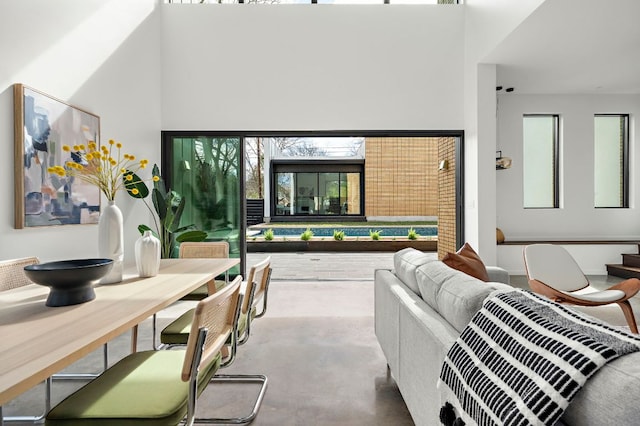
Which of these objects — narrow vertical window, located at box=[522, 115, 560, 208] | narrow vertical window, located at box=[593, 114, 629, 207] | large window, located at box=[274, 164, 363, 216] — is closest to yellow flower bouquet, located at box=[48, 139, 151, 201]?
narrow vertical window, located at box=[522, 115, 560, 208]

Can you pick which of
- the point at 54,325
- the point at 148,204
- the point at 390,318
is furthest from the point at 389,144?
the point at 54,325

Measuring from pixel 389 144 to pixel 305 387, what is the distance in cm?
1269

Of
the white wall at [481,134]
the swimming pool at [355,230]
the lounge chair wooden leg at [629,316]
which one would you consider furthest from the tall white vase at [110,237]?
the swimming pool at [355,230]

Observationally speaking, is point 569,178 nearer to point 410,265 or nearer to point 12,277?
point 410,265

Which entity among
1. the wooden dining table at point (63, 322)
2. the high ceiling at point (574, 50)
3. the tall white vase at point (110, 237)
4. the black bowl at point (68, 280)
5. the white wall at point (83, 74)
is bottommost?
the wooden dining table at point (63, 322)

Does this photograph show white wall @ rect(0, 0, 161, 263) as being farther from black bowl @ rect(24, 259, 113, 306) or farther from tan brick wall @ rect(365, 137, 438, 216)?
tan brick wall @ rect(365, 137, 438, 216)

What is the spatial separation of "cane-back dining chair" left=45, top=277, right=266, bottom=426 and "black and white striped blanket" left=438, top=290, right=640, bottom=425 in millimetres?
796

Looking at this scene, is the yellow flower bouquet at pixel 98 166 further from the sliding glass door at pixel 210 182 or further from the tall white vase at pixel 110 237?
the sliding glass door at pixel 210 182

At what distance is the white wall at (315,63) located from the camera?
5.16m

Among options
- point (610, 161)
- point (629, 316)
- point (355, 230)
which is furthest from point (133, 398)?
point (355, 230)

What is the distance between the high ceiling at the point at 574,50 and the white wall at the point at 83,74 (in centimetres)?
395

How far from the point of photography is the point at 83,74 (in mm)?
3629

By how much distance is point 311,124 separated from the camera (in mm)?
5211

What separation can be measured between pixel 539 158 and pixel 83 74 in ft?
20.2
